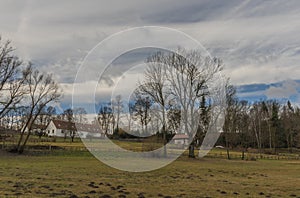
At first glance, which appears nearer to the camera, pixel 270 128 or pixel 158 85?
pixel 158 85

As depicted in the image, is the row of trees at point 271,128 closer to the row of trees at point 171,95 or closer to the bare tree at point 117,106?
the row of trees at point 171,95

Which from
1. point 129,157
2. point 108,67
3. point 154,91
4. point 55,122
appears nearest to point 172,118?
point 154,91

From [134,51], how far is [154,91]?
25.0 metres

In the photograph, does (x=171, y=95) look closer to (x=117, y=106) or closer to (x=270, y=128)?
(x=117, y=106)

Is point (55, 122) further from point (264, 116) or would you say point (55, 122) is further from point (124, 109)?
point (124, 109)

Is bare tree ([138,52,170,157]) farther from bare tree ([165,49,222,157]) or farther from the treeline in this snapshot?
the treeline

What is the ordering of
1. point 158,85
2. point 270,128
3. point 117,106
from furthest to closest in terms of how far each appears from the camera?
point 270,128
point 158,85
point 117,106

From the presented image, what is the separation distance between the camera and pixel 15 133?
64062 millimetres

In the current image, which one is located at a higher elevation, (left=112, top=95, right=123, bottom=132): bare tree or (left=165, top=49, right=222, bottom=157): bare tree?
(left=165, top=49, right=222, bottom=157): bare tree

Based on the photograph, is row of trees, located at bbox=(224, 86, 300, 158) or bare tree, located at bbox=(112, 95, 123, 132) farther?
row of trees, located at bbox=(224, 86, 300, 158)

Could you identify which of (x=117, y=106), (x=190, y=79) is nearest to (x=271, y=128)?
(x=190, y=79)

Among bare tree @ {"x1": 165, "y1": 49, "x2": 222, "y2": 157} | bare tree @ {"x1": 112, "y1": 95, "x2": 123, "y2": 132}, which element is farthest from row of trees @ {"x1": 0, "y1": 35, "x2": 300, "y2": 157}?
bare tree @ {"x1": 112, "y1": 95, "x2": 123, "y2": 132}

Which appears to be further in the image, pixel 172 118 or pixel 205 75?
pixel 205 75

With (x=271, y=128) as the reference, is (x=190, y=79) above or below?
above
